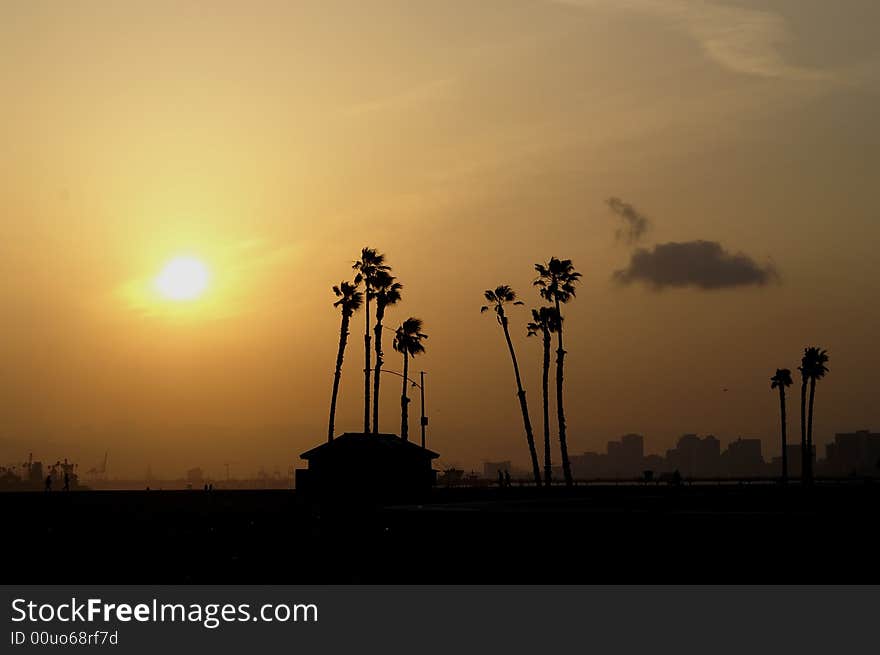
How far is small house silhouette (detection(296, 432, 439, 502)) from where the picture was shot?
2820 inches

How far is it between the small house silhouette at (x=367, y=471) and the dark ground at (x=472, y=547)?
14.4 meters

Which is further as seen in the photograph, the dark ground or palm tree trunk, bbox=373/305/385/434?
palm tree trunk, bbox=373/305/385/434

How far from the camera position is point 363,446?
72.5 meters

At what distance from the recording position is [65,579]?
29859 mm

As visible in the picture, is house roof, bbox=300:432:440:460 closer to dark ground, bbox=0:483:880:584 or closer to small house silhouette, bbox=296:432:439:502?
small house silhouette, bbox=296:432:439:502

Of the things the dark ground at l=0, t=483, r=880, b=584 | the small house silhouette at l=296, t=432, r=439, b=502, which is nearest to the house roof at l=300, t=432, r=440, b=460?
the small house silhouette at l=296, t=432, r=439, b=502

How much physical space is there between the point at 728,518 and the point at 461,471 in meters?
98.3

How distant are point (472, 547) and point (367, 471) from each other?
3492 centimetres

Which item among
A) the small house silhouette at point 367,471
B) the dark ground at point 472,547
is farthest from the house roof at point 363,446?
the dark ground at point 472,547

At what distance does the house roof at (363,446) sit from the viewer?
7238cm

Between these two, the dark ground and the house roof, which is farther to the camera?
the house roof

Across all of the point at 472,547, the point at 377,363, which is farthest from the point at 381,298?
the point at 472,547

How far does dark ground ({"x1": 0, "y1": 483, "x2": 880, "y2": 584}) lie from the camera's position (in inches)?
1183
